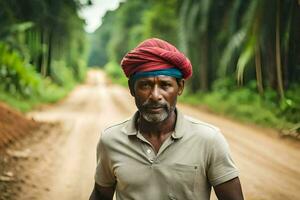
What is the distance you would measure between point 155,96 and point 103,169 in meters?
0.48

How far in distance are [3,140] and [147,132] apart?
8.18m

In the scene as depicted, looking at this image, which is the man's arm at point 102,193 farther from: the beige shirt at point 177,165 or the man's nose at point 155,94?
the man's nose at point 155,94

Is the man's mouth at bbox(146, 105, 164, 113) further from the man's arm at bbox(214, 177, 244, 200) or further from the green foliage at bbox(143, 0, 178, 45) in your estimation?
the green foliage at bbox(143, 0, 178, 45)

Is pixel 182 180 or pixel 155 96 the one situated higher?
pixel 155 96

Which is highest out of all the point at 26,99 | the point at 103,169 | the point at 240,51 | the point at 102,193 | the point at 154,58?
the point at 154,58

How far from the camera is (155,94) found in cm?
237

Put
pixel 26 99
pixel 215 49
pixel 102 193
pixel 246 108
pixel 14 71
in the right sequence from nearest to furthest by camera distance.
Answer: pixel 102 193, pixel 14 71, pixel 246 108, pixel 26 99, pixel 215 49

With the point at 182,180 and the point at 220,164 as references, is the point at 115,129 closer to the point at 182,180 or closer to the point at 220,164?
the point at 182,180

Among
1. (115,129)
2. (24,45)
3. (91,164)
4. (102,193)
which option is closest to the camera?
(115,129)

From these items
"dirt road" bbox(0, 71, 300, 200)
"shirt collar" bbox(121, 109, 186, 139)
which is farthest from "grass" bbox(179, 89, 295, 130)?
"shirt collar" bbox(121, 109, 186, 139)

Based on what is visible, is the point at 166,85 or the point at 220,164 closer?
the point at 220,164

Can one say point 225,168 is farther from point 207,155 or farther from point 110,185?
point 110,185

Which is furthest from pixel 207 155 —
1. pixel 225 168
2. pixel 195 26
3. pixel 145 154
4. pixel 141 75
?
pixel 195 26

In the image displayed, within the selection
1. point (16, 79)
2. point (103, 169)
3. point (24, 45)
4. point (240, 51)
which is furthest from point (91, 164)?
point (240, 51)
